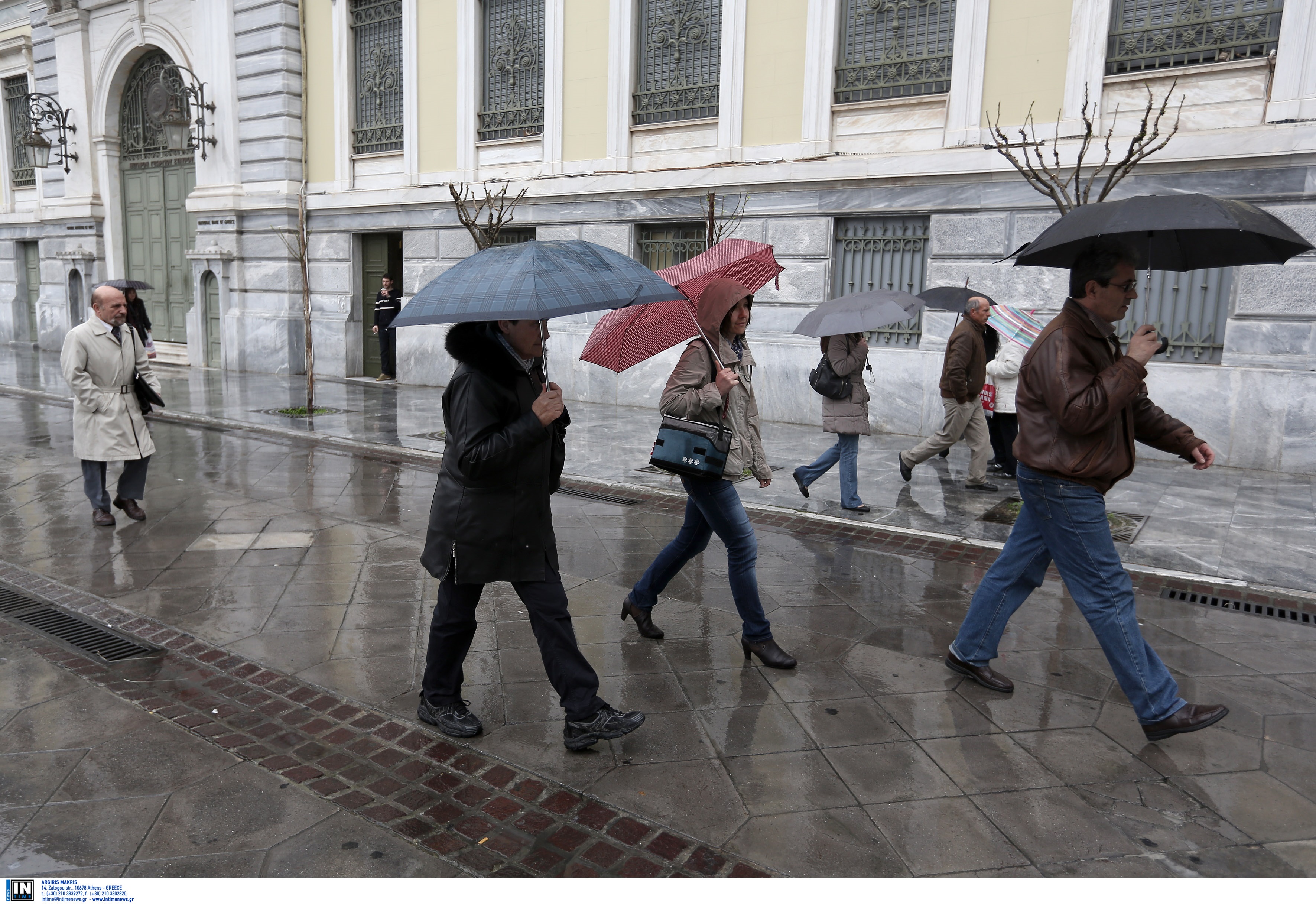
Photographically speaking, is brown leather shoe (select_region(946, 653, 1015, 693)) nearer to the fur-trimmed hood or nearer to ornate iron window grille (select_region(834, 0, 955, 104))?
the fur-trimmed hood

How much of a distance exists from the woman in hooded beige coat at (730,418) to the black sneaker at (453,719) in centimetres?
133

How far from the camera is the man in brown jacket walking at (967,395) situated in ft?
25.8

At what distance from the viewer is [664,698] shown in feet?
13.5

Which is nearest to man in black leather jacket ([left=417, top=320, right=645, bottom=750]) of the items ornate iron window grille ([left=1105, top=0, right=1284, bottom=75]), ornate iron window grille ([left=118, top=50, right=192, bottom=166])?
ornate iron window grille ([left=1105, top=0, right=1284, bottom=75])

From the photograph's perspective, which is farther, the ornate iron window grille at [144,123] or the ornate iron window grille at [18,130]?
the ornate iron window grille at [18,130]

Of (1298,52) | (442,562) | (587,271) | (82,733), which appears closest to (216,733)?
(82,733)

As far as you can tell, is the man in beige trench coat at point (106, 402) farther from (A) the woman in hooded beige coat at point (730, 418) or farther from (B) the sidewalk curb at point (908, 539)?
(A) the woman in hooded beige coat at point (730, 418)

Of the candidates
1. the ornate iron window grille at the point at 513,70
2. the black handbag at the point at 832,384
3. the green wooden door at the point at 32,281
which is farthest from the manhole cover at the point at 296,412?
the green wooden door at the point at 32,281

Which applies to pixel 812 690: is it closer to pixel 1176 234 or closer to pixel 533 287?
pixel 533 287

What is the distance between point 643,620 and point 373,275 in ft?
44.3

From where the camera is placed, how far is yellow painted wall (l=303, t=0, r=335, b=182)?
54.4ft

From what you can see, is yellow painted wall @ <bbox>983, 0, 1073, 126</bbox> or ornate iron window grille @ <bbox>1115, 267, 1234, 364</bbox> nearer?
ornate iron window grille @ <bbox>1115, 267, 1234, 364</bbox>

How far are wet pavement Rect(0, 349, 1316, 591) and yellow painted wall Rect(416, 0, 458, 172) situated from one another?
167 inches
